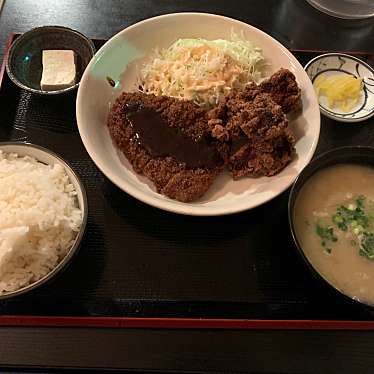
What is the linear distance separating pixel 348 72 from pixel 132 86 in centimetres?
134

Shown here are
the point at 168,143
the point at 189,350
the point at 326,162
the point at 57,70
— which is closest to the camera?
the point at 189,350

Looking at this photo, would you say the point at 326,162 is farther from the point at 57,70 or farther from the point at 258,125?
the point at 57,70

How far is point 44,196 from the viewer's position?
1872 millimetres

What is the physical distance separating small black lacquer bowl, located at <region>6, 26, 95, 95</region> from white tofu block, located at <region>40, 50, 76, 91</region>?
0.13ft

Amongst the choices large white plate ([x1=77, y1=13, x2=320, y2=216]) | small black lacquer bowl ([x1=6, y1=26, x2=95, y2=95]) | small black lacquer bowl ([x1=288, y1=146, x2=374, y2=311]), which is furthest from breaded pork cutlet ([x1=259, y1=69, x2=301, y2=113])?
small black lacquer bowl ([x1=6, y1=26, x2=95, y2=95])

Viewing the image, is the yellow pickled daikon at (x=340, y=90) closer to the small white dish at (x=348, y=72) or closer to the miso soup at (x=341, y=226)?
the small white dish at (x=348, y=72)

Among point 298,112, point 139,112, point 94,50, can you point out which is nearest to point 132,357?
point 139,112

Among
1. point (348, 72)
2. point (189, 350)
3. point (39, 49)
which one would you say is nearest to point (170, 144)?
point (189, 350)

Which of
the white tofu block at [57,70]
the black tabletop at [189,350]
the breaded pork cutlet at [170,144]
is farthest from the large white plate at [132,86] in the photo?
the black tabletop at [189,350]

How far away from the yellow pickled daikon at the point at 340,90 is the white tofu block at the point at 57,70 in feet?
4.72

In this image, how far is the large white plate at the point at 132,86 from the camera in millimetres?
1994

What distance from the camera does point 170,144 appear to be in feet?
6.86

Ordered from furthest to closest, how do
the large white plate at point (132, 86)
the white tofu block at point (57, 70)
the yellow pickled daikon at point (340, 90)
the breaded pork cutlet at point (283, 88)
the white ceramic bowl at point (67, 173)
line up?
the yellow pickled daikon at point (340, 90)
the white tofu block at point (57, 70)
the breaded pork cutlet at point (283, 88)
the large white plate at point (132, 86)
the white ceramic bowl at point (67, 173)

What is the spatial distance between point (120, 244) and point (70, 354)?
527 mm
